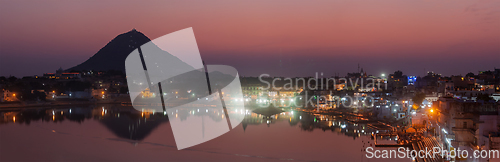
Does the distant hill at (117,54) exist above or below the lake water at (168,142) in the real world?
above

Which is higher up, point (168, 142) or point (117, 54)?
point (117, 54)

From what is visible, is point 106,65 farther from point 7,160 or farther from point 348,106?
point 7,160

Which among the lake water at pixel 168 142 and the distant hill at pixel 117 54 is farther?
the distant hill at pixel 117 54

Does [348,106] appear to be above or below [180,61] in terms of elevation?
below

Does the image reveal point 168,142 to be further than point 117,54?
No

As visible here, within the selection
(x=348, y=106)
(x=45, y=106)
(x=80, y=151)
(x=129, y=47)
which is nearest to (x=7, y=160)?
(x=80, y=151)
